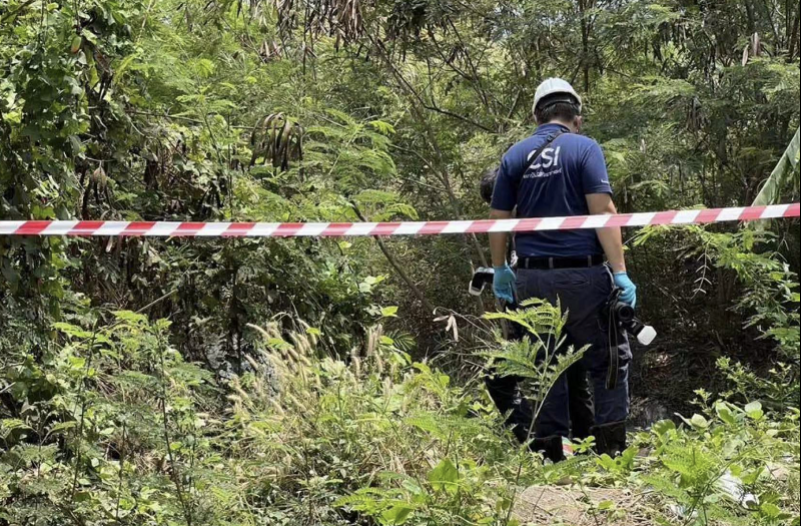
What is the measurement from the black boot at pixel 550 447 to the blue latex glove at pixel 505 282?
2.52 feet

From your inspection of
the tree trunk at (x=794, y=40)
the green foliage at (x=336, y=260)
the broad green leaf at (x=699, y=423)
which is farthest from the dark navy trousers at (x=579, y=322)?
the tree trunk at (x=794, y=40)

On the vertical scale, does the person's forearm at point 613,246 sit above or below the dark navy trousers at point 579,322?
above

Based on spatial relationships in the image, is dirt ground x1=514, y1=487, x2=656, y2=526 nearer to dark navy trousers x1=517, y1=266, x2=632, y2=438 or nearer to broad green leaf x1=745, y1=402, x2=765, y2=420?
dark navy trousers x1=517, y1=266, x2=632, y2=438

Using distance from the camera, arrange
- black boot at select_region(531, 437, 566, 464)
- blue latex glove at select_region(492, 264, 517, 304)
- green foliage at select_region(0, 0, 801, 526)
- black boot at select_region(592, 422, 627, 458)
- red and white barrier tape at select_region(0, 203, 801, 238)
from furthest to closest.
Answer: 1. blue latex glove at select_region(492, 264, 517, 304)
2. black boot at select_region(592, 422, 627, 458)
3. black boot at select_region(531, 437, 566, 464)
4. green foliage at select_region(0, 0, 801, 526)
5. red and white barrier tape at select_region(0, 203, 801, 238)

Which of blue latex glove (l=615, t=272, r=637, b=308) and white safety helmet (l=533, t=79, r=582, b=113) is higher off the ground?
white safety helmet (l=533, t=79, r=582, b=113)

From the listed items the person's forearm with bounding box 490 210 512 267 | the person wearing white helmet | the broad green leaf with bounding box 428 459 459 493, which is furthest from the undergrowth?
the person's forearm with bounding box 490 210 512 267

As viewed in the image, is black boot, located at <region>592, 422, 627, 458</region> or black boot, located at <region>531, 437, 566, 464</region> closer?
black boot, located at <region>531, 437, 566, 464</region>

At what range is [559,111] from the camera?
15.5 ft

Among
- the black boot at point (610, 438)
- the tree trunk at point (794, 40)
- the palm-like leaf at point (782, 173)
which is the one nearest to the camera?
the palm-like leaf at point (782, 173)

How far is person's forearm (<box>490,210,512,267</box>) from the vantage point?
469 cm

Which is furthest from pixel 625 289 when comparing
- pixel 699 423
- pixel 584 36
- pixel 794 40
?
pixel 584 36

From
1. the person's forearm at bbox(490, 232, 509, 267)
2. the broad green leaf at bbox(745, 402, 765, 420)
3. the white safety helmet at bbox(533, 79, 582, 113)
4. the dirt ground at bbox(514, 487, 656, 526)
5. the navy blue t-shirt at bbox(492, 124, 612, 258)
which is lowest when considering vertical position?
the dirt ground at bbox(514, 487, 656, 526)

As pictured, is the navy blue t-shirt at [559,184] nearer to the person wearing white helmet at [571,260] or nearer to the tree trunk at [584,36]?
the person wearing white helmet at [571,260]

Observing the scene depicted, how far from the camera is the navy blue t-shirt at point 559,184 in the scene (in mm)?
4500
